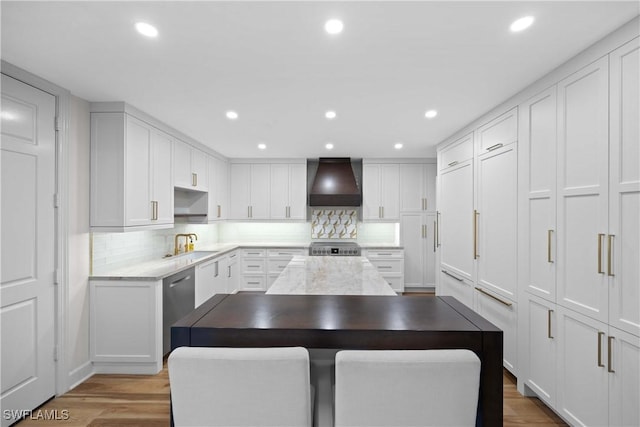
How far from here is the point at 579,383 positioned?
189 cm

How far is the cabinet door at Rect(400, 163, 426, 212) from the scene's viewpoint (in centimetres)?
551

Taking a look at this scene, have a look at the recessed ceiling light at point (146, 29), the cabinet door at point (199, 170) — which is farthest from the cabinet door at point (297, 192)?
the recessed ceiling light at point (146, 29)

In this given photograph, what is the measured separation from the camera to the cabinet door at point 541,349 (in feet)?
6.95

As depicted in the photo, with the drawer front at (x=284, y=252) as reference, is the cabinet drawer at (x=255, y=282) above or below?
below

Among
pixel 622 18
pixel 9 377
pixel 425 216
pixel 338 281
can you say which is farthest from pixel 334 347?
pixel 425 216

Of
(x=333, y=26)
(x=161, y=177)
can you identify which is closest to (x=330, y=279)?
(x=333, y=26)

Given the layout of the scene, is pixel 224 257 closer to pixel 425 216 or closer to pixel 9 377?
pixel 9 377

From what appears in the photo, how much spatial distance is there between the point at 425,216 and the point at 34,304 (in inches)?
202

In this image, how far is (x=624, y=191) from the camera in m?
1.59

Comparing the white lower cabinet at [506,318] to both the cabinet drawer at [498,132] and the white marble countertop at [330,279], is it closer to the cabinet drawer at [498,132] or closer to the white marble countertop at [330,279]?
the white marble countertop at [330,279]

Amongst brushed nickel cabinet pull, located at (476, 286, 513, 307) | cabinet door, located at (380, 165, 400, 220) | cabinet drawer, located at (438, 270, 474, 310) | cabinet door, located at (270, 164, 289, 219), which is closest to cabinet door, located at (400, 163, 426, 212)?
cabinet door, located at (380, 165, 400, 220)

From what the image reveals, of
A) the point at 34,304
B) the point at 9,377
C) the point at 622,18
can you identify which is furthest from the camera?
the point at 34,304

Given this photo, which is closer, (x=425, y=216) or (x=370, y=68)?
(x=370, y=68)

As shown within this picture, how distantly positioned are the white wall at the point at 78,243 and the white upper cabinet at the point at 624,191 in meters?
3.69
